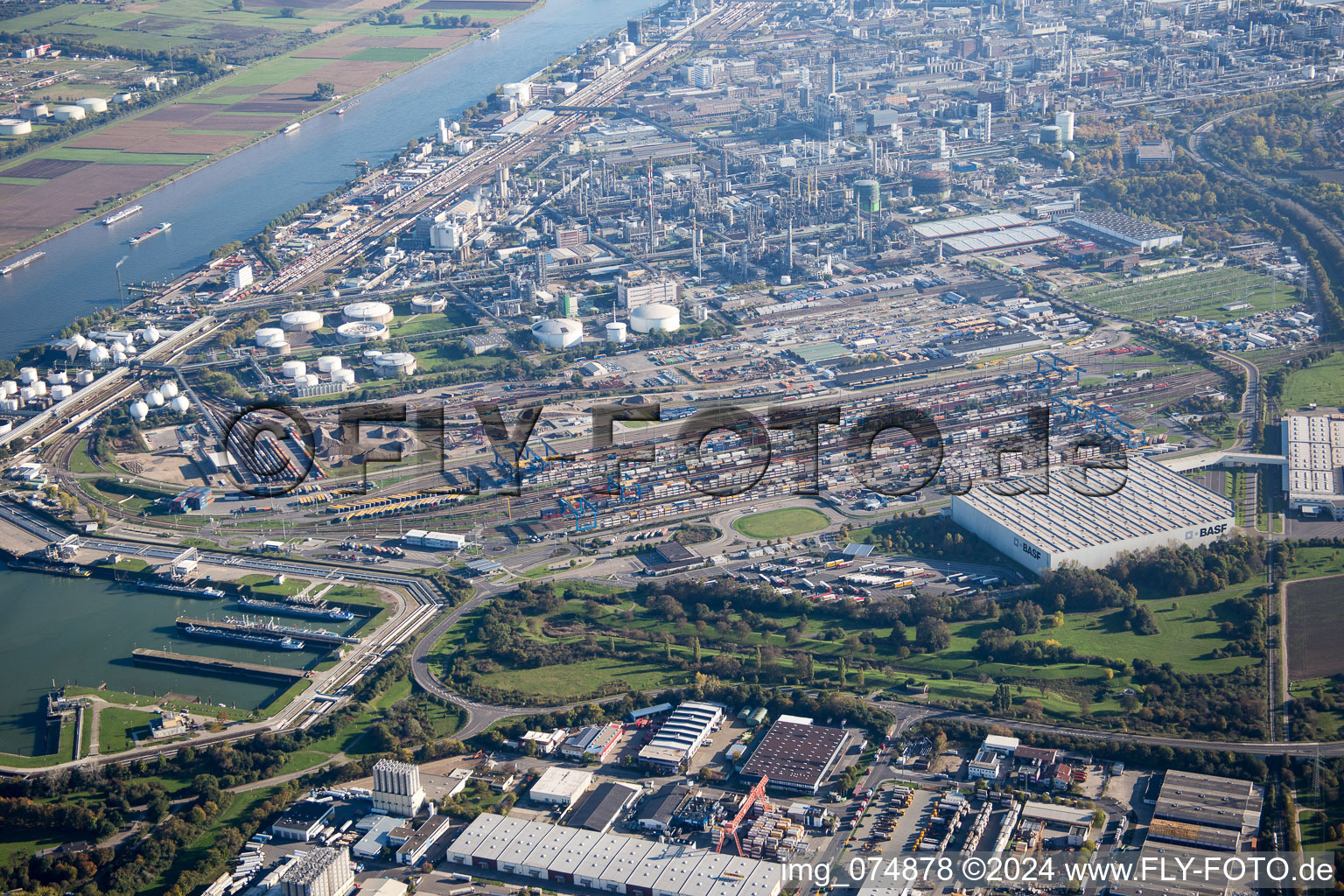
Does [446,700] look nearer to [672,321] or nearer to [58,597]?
[58,597]

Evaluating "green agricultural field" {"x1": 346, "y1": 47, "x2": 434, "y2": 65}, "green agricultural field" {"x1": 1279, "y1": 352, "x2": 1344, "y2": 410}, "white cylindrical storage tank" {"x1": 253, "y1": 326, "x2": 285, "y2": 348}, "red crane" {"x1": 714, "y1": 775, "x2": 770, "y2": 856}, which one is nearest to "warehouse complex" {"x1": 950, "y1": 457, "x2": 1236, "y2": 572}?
"green agricultural field" {"x1": 1279, "y1": 352, "x2": 1344, "y2": 410}

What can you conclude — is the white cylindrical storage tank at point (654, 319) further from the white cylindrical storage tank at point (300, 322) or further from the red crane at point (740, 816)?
the red crane at point (740, 816)

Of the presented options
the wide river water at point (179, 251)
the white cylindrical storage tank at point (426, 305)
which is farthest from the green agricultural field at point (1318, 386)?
the wide river water at point (179, 251)

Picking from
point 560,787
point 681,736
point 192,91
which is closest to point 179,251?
point 192,91

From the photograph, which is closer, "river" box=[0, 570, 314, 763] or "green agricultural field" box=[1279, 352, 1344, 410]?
"river" box=[0, 570, 314, 763]

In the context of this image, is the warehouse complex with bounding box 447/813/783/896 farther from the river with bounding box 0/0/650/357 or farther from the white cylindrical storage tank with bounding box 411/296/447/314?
the river with bounding box 0/0/650/357

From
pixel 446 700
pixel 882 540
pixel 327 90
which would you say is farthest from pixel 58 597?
pixel 327 90
